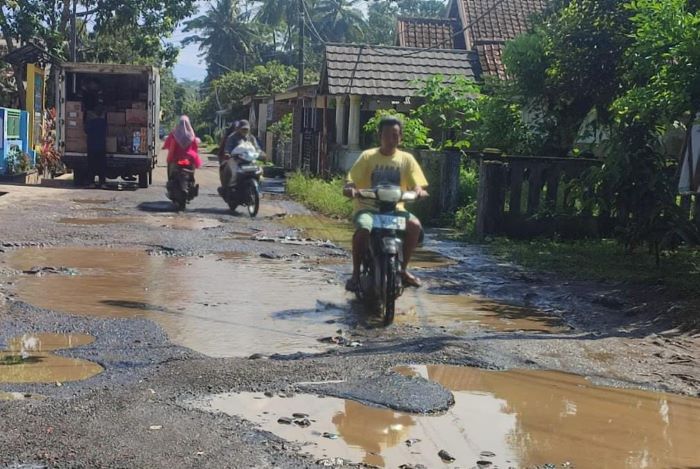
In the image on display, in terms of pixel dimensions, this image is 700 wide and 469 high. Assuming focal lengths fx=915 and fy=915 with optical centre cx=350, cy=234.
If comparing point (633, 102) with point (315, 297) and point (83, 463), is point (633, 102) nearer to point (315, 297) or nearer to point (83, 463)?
point (315, 297)

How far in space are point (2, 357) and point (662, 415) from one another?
408 cm

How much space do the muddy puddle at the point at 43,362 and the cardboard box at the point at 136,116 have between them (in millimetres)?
17183

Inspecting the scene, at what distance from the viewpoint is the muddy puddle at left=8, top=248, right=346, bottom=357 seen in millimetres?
6828

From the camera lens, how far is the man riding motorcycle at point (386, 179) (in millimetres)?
7984

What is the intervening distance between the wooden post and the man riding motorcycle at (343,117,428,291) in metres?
4.63

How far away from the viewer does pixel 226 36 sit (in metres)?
71.0

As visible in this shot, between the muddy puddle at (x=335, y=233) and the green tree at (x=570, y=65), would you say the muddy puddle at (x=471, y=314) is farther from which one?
the green tree at (x=570, y=65)

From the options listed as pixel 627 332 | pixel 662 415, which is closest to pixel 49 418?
pixel 662 415

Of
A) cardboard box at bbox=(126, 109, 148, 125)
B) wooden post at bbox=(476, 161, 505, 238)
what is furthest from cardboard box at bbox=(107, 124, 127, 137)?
wooden post at bbox=(476, 161, 505, 238)

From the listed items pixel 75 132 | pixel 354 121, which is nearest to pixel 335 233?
pixel 75 132

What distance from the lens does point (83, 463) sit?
402cm

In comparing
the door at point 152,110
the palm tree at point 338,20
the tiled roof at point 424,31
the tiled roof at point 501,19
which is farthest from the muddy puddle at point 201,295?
the palm tree at point 338,20

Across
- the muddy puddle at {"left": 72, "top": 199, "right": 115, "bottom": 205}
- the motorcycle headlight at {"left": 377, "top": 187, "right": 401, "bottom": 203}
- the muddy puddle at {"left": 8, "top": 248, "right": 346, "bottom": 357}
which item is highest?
the motorcycle headlight at {"left": 377, "top": 187, "right": 401, "bottom": 203}

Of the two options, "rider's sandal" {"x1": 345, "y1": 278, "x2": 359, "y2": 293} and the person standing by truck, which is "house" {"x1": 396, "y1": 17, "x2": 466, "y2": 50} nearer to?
the person standing by truck
